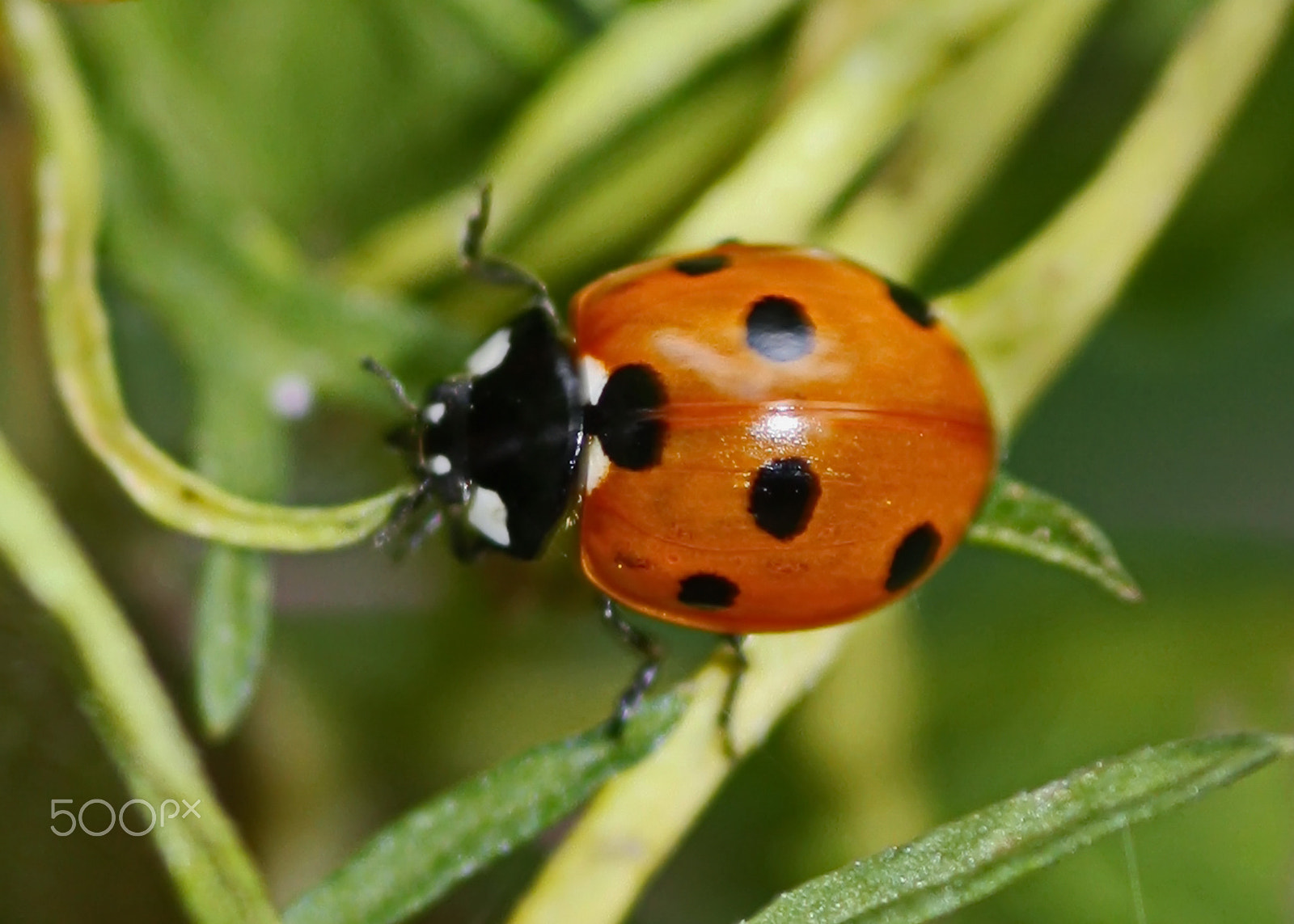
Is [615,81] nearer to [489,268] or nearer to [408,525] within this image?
[489,268]

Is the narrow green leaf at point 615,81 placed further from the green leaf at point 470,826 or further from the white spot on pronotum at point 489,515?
the green leaf at point 470,826

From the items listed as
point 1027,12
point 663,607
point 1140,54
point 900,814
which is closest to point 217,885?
point 663,607

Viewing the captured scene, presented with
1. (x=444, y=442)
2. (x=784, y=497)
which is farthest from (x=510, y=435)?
(x=784, y=497)

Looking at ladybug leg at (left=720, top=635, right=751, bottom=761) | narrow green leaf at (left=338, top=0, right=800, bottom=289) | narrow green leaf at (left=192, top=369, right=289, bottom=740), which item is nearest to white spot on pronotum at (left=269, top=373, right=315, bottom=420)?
narrow green leaf at (left=192, top=369, right=289, bottom=740)

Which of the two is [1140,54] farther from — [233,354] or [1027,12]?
[233,354]

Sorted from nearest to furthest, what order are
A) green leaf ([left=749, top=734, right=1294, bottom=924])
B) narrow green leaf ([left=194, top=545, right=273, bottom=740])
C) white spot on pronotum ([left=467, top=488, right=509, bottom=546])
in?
1. green leaf ([left=749, top=734, right=1294, bottom=924])
2. narrow green leaf ([left=194, top=545, right=273, bottom=740])
3. white spot on pronotum ([left=467, top=488, right=509, bottom=546])

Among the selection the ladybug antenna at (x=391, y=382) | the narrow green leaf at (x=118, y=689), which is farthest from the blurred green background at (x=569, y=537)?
the narrow green leaf at (x=118, y=689)

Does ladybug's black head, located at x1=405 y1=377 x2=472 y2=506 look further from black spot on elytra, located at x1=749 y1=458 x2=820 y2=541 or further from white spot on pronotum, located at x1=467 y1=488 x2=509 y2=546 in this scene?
black spot on elytra, located at x1=749 y1=458 x2=820 y2=541
